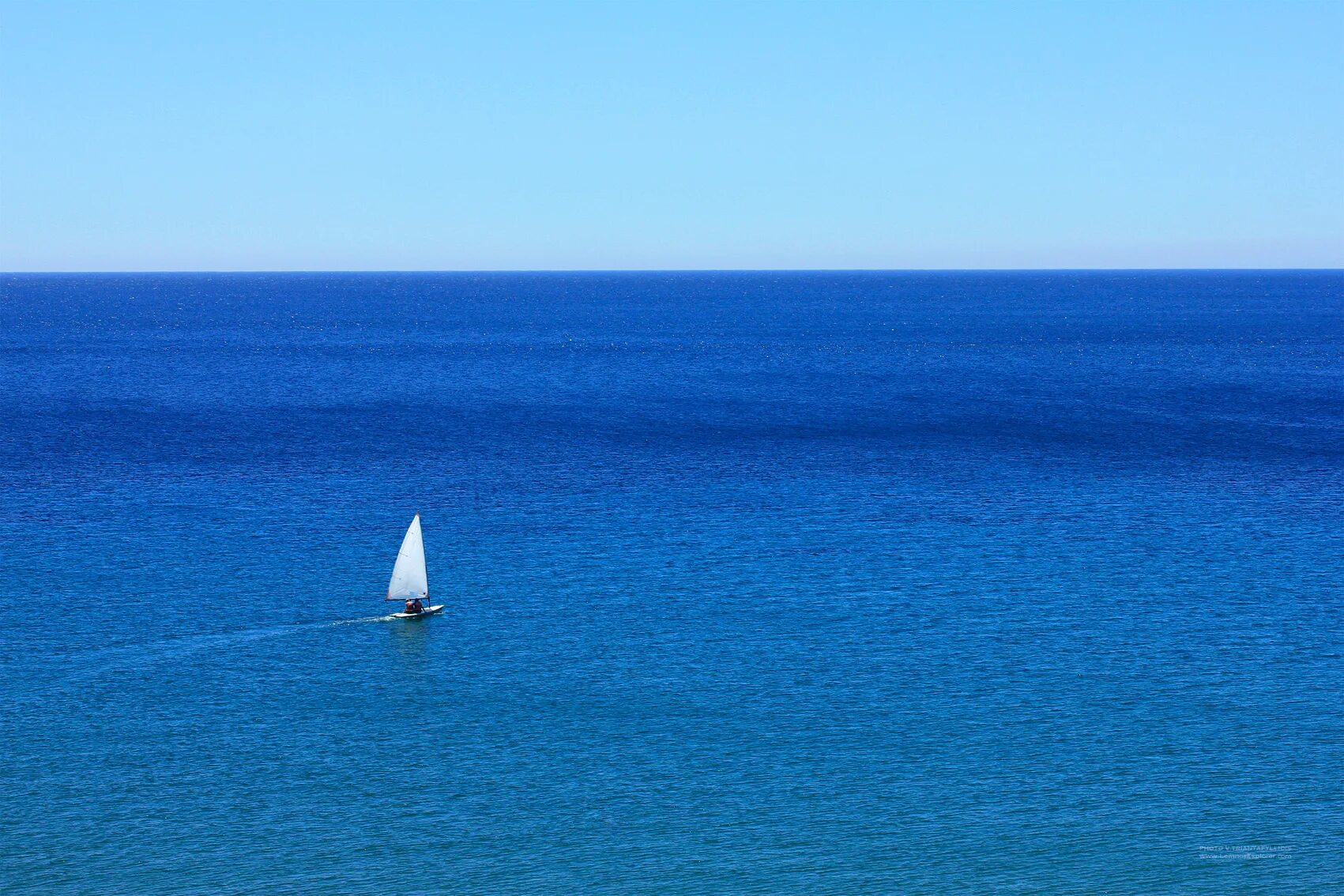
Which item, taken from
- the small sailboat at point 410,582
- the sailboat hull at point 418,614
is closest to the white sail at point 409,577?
the small sailboat at point 410,582

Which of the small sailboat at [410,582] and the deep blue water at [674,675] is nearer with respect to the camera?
the deep blue water at [674,675]

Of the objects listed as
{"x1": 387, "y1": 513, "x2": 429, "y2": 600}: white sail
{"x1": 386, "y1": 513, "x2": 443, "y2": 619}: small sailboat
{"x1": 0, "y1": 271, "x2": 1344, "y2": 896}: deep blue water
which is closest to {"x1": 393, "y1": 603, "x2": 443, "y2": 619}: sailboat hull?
{"x1": 386, "y1": 513, "x2": 443, "y2": 619}: small sailboat

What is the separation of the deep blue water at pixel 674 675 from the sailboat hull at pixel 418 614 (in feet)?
4.57

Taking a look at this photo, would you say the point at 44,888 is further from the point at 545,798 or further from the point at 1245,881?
the point at 1245,881

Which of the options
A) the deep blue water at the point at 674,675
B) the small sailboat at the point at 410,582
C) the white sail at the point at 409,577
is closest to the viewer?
the deep blue water at the point at 674,675

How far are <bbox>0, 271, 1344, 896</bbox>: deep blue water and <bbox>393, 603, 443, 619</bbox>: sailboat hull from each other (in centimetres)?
139

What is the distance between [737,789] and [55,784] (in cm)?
2992

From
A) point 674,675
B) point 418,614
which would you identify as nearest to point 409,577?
point 418,614

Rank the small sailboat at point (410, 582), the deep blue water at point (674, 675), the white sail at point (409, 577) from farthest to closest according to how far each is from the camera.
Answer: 1. the white sail at point (409, 577)
2. the small sailboat at point (410, 582)
3. the deep blue water at point (674, 675)

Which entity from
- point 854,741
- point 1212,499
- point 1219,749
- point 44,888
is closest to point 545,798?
point 854,741

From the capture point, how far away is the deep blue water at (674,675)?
167 ft

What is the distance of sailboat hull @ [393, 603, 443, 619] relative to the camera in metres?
77.8

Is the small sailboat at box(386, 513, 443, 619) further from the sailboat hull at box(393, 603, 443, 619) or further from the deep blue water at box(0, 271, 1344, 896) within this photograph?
the deep blue water at box(0, 271, 1344, 896)

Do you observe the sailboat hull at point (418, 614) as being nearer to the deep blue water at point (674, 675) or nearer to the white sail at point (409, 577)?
the white sail at point (409, 577)
